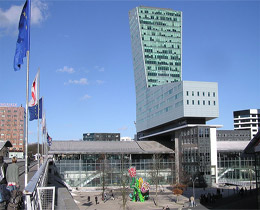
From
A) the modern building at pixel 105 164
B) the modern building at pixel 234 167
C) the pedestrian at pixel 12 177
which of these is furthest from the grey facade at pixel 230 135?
the pedestrian at pixel 12 177

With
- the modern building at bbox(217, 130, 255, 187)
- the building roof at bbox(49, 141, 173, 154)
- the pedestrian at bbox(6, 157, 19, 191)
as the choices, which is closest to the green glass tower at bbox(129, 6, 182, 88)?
the building roof at bbox(49, 141, 173, 154)

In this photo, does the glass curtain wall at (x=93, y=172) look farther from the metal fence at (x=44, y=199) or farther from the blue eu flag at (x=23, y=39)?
the metal fence at (x=44, y=199)

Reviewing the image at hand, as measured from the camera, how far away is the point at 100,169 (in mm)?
92250

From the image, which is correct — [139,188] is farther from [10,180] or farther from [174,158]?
[10,180]

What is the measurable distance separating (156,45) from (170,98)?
52267 millimetres

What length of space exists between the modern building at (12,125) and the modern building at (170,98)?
264 feet

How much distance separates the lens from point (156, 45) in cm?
15000

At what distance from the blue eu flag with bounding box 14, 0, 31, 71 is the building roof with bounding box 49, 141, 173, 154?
265 feet

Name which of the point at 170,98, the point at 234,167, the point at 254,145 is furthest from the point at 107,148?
the point at 254,145

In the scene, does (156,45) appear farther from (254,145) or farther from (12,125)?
(254,145)

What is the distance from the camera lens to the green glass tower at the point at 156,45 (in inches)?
5758

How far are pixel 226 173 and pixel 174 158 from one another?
16.1 meters

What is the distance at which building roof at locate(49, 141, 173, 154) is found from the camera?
336 feet

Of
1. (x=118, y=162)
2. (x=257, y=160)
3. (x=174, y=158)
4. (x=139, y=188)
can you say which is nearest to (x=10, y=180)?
(x=257, y=160)
